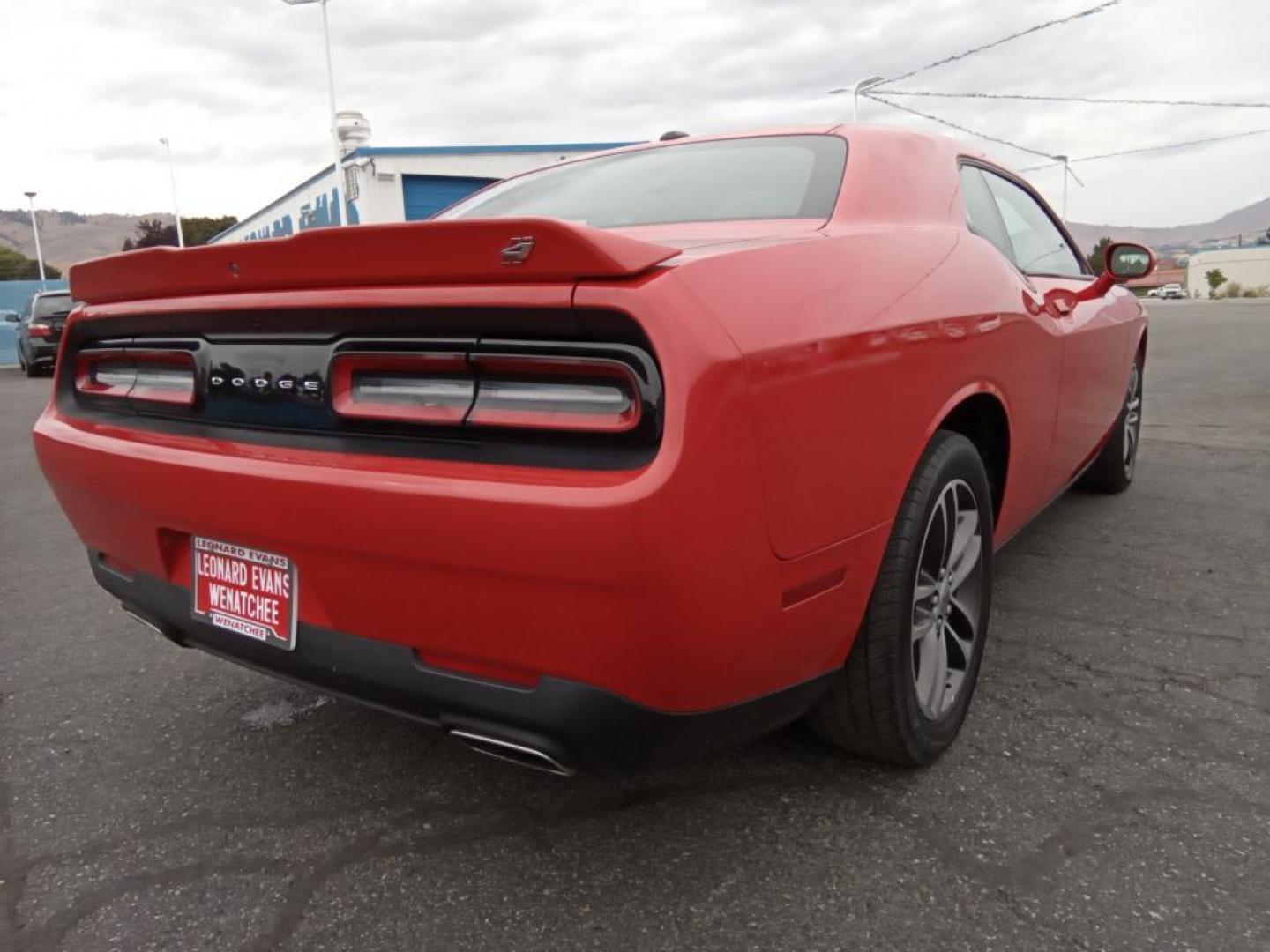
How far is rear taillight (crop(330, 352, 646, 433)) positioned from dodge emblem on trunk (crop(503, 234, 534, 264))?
0.15 meters

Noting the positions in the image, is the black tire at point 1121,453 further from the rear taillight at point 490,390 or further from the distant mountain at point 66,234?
the distant mountain at point 66,234

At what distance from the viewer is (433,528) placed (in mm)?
1513

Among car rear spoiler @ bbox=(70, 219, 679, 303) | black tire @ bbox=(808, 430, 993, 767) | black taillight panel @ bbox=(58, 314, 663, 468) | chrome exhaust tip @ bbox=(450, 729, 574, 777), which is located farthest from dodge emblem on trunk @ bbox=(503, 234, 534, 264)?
black tire @ bbox=(808, 430, 993, 767)

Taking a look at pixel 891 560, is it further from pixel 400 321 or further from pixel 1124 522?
pixel 1124 522

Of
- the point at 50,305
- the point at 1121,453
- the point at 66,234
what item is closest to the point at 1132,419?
the point at 1121,453

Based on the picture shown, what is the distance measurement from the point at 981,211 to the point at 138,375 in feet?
7.34

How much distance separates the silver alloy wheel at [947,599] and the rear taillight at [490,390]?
2.81ft

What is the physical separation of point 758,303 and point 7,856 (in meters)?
1.90

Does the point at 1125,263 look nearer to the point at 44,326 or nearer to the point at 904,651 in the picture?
the point at 904,651

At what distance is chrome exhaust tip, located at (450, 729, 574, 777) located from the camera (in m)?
1.57

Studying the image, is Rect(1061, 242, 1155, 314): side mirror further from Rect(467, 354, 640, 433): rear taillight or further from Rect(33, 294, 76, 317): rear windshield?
Rect(33, 294, 76, 317): rear windshield

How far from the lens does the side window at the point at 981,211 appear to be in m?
2.62

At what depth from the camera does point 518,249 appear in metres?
1.48

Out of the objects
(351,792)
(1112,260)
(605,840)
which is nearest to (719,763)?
(605,840)
